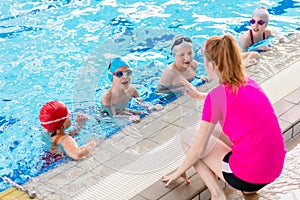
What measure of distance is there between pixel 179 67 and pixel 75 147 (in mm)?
1297

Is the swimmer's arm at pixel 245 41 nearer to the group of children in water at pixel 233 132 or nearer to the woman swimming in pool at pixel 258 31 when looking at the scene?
the woman swimming in pool at pixel 258 31

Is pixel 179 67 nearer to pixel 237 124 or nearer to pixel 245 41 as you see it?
pixel 237 124

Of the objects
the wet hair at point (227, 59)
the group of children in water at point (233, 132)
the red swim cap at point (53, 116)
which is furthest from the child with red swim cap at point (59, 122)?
the wet hair at point (227, 59)

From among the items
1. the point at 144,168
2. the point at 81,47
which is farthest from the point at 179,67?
the point at 81,47

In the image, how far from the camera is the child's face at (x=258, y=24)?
7.90m

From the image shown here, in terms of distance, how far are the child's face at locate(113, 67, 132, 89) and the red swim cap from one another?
86 centimetres

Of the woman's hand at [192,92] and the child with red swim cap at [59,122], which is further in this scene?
the child with red swim cap at [59,122]

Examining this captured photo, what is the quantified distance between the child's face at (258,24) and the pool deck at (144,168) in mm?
2825

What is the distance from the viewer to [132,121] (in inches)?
207

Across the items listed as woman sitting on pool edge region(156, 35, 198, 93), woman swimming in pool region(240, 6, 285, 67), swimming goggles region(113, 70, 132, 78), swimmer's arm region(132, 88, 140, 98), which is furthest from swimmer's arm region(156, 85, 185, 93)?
woman swimming in pool region(240, 6, 285, 67)

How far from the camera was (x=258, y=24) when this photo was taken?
795cm

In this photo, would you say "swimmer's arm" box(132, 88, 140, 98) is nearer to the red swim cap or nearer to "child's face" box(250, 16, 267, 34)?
the red swim cap

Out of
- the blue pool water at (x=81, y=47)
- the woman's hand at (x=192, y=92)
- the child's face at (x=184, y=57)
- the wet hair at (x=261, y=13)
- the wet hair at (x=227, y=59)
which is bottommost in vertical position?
the blue pool water at (x=81, y=47)

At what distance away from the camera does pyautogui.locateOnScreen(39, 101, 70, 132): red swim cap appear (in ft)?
18.4
